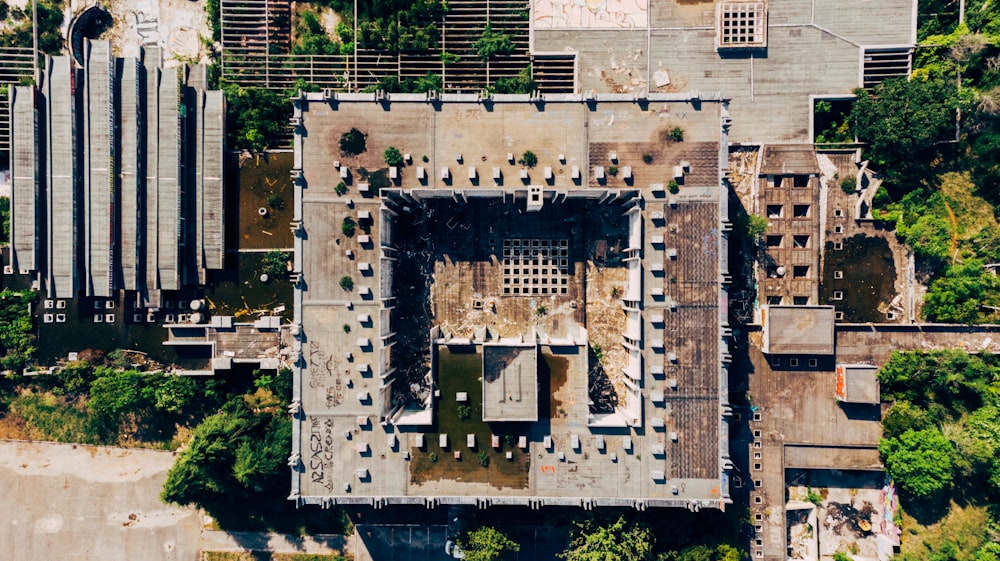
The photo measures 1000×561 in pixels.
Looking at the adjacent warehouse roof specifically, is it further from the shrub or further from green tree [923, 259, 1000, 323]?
the shrub

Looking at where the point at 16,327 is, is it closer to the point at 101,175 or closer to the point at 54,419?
the point at 54,419

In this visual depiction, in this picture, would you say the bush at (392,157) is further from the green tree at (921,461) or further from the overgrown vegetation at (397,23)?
the green tree at (921,461)

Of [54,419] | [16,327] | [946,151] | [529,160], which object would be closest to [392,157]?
[529,160]

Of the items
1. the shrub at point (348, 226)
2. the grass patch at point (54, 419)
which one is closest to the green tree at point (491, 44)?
the shrub at point (348, 226)

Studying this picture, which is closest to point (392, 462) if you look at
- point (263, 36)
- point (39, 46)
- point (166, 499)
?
point (166, 499)

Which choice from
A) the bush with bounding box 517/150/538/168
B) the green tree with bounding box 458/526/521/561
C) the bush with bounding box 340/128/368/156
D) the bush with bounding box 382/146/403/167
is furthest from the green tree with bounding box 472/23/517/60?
the green tree with bounding box 458/526/521/561

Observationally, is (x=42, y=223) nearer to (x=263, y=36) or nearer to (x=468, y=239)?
(x=263, y=36)
